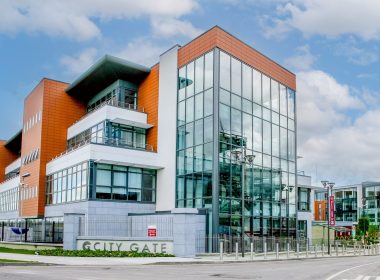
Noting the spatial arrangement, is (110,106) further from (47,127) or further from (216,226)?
(216,226)

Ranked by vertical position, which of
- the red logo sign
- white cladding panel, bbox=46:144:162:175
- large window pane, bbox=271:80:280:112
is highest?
large window pane, bbox=271:80:280:112

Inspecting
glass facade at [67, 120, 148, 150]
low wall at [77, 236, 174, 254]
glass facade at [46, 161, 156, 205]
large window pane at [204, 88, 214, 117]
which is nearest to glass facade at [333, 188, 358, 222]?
glass facade at [67, 120, 148, 150]

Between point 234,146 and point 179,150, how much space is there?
4.51 metres

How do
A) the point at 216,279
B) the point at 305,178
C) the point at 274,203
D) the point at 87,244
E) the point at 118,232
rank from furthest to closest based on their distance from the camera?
the point at 305,178 < the point at 274,203 < the point at 118,232 < the point at 87,244 < the point at 216,279

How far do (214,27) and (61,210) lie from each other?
20363 mm

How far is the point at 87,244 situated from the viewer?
Result: 33.7m

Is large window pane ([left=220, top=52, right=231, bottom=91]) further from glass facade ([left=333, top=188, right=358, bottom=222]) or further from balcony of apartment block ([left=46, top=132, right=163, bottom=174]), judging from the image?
glass facade ([left=333, top=188, right=358, bottom=222])

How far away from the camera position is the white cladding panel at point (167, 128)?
40.9 m

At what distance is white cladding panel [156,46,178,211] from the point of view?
40938 mm

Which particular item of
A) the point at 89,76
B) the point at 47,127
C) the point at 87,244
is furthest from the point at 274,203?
the point at 47,127

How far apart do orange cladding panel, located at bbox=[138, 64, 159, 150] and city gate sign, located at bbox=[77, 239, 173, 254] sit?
1208 centimetres

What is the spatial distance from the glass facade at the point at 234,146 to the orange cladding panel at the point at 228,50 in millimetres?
540

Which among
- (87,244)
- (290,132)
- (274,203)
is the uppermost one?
(290,132)

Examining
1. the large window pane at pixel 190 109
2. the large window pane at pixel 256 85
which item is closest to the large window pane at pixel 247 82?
the large window pane at pixel 256 85
